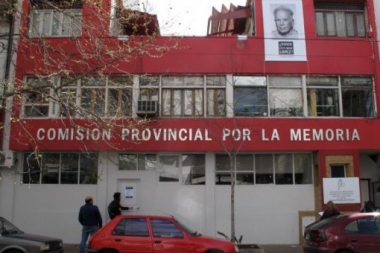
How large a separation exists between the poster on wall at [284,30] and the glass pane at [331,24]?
1.18 m

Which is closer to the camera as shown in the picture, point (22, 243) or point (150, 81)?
point (22, 243)

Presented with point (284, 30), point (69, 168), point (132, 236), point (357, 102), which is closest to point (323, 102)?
point (357, 102)

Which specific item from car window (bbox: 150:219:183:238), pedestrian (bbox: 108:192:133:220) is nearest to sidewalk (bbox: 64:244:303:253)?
pedestrian (bbox: 108:192:133:220)

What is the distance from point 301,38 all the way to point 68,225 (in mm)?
10664

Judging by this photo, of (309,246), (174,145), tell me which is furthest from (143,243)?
(174,145)

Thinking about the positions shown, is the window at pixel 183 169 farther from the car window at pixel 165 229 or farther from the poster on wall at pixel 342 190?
the car window at pixel 165 229

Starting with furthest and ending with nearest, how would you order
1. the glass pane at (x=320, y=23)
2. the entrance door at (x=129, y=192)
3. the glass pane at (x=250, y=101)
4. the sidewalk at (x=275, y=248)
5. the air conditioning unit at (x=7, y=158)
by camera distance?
the glass pane at (x=320, y=23)
the glass pane at (x=250, y=101)
the entrance door at (x=129, y=192)
the air conditioning unit at (x=7, y=158)
the sidewalk at (x=275, y=248)

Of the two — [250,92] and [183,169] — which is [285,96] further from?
[183,169]

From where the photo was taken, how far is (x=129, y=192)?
15953 millimetres

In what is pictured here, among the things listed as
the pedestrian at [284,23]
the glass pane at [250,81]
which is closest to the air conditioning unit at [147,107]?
the glass pane at [250,81]

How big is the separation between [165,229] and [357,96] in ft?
31.2

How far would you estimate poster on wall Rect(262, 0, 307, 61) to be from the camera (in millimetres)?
16422

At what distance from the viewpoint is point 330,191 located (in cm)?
1534

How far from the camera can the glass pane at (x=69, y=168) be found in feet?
53.0
